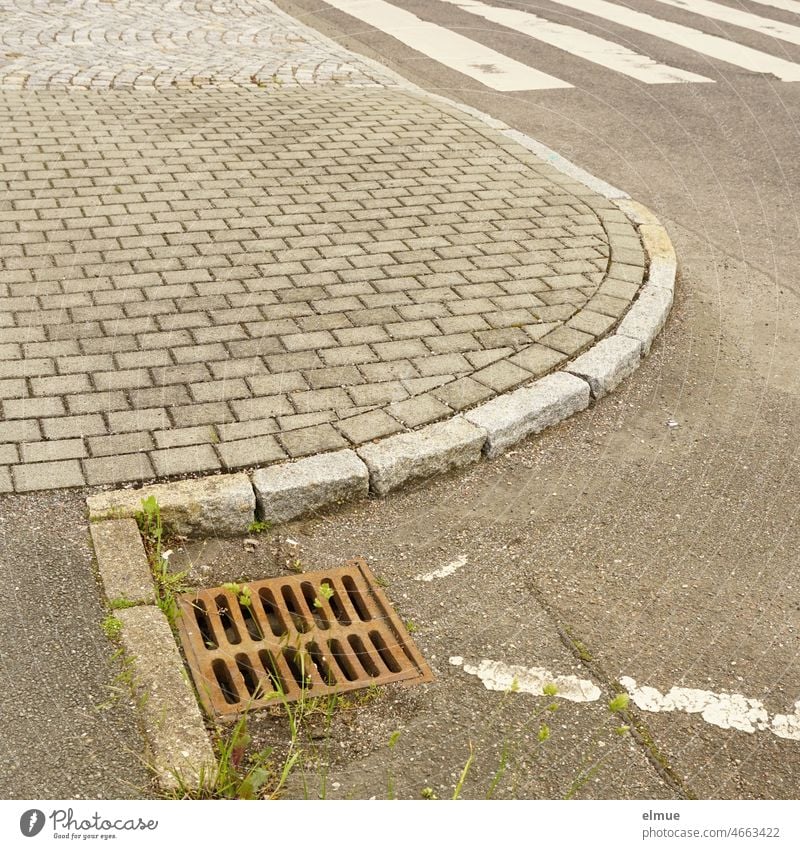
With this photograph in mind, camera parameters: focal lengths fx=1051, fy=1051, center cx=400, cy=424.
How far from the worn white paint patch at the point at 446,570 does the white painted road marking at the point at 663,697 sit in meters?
0.46

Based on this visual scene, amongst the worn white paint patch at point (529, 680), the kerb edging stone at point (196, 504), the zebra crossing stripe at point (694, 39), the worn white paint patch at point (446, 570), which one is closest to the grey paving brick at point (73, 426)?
the kerb edging stone at point (196, 504)

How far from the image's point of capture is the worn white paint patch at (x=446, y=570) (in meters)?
3.87

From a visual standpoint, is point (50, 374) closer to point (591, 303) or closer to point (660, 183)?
point (591, 303)

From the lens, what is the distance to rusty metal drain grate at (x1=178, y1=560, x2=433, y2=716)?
3348mm

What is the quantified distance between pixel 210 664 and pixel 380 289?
277 centimetres

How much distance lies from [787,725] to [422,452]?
175 cm

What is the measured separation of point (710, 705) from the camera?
3.33 metres

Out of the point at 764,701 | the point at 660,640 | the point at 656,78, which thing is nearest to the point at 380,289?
the point at 660,640

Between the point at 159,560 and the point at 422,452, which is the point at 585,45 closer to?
the point at 422,452

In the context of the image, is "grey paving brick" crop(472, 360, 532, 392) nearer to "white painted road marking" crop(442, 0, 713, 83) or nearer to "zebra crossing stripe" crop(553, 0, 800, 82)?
"white painted road marking" crop(442, 0, 713, 83)

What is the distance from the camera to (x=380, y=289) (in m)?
5.68

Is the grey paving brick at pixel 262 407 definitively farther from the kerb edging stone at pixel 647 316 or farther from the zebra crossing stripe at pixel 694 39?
the zebra crossing stripe at pixel 694 39

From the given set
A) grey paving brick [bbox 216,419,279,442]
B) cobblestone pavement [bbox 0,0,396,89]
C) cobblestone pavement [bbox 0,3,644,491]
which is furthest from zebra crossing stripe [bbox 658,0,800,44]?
grey paving brick [bbox 216,419,279,442]
